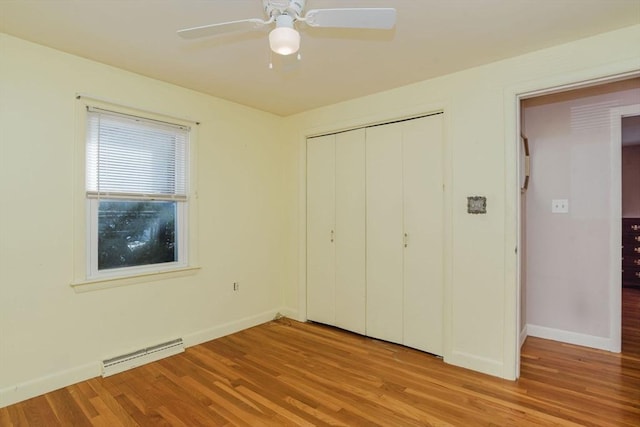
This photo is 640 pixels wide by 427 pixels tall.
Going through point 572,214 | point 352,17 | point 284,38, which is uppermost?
point 352,17

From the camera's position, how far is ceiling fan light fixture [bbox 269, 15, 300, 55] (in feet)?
4.83

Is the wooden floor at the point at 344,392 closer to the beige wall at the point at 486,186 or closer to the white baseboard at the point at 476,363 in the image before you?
the white baseboard at the point at 476,363

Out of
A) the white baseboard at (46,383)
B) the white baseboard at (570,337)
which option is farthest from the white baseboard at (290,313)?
the white baseboard at (570,337)

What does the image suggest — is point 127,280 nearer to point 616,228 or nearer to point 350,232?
point 350,232

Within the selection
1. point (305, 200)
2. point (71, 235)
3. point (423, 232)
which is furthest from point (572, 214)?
point (71, 235)

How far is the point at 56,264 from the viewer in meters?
2.46

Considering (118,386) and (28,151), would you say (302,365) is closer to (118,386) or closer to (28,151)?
(118,386)

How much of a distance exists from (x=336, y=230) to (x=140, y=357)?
6.90 feet

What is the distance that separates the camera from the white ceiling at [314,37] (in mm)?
1915

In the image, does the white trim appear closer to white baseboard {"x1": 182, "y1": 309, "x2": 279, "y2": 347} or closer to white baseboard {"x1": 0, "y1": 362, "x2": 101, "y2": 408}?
white baseboard {"x1": 182, "y1": 309, "x2": 279, "y2": 347}

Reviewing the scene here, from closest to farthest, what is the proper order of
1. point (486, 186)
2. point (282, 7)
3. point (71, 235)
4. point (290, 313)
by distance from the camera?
point (282, 7) < point (71, 235) < point (486, 186) < point (290, 313)

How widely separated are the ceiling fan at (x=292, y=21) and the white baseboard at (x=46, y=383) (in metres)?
2.45

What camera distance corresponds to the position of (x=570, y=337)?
327 cm

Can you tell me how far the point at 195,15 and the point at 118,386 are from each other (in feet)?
8.30
